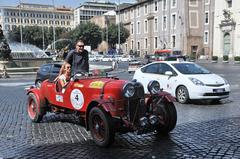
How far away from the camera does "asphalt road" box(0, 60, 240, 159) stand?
6195mm

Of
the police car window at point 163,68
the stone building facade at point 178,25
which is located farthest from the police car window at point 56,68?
the stone building facade at point 178,25

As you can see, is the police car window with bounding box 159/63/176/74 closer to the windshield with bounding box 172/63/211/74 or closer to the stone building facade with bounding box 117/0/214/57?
the windshield with bounding box 172/63/211/74

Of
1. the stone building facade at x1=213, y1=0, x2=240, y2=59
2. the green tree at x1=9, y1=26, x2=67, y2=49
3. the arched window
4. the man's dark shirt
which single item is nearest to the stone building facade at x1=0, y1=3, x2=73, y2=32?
the green tree at x1=9, y1=26, x2=67, y2=49

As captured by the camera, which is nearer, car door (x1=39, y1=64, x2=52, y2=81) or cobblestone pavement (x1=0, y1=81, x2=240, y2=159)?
cobblestone pavement (x1=0, y1=81, x2=240, y2=159)

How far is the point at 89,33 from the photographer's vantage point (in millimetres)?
97188

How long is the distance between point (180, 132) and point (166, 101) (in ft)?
3.13

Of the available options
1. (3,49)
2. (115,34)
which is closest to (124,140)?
(3,49)

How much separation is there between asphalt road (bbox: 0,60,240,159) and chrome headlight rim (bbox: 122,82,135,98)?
960mm

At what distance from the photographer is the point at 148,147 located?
658cm

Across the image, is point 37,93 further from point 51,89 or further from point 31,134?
point 31,134

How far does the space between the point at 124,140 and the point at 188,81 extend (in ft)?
18.9

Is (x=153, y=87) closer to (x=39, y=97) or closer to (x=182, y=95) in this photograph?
(x=39, y=97)

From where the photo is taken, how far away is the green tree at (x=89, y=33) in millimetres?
96250

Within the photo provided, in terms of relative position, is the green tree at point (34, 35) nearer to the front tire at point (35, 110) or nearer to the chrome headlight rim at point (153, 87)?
the front tire at point (35, 110)
